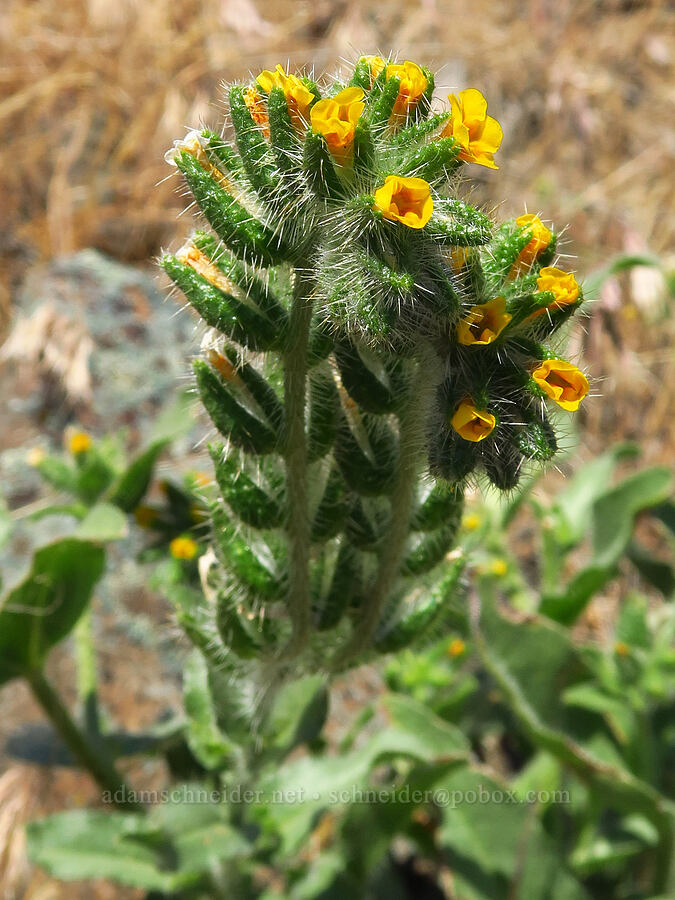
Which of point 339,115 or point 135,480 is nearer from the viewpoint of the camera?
point 339,115

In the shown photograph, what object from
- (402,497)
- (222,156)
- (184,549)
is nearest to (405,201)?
(222,156)

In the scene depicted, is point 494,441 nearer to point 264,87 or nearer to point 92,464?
point 264,87

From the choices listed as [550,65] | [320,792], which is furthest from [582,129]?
[320,792]

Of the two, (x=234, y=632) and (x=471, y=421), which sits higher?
(x=471, y=421)

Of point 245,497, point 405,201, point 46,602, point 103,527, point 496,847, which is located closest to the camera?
point 405,201

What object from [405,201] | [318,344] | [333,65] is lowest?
[318,344]

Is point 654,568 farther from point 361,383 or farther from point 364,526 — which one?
point 361,383

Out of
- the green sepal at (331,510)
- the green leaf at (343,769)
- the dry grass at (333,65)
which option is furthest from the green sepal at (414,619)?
the dry grass at (333,65)
